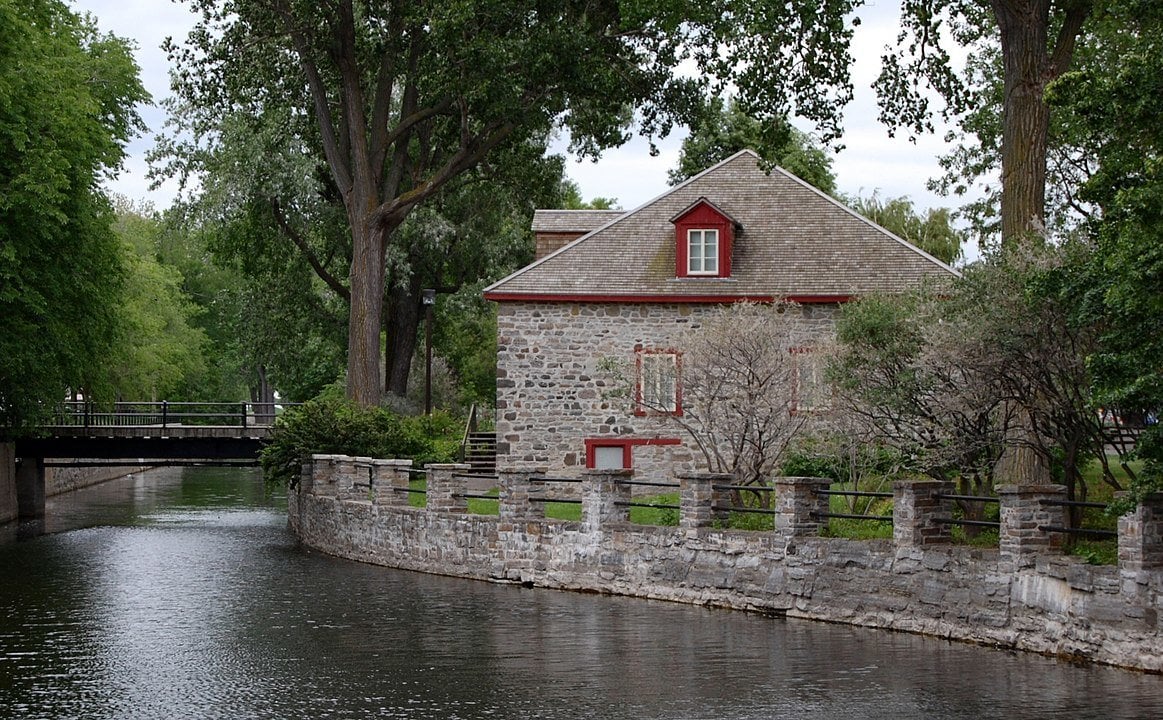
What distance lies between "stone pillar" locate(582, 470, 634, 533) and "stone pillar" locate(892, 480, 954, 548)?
4.87 m

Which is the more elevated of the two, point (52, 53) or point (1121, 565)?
point (52, 53)

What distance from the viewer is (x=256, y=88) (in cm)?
3403

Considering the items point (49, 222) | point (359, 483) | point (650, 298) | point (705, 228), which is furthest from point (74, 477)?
point (705, 228)

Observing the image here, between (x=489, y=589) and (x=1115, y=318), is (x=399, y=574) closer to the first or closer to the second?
(x=489, y=589)

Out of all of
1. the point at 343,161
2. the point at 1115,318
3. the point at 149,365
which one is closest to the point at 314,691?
the point at 1115,318

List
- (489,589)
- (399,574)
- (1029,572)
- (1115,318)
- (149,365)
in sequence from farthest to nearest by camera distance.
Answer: (149,365) < (399,574) < (489,589) < (1029,572) < (1115,318)

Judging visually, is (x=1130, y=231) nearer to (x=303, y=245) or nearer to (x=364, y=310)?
(x=364, y=310)

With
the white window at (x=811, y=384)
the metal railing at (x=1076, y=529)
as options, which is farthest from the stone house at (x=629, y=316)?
the metal railing at (x=1076, y=529)

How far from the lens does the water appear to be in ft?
43.8

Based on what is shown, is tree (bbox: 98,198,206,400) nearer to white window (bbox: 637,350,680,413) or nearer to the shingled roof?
the shingled roof

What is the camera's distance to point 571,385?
30.8 meters

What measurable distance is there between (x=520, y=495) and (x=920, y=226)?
110 ft

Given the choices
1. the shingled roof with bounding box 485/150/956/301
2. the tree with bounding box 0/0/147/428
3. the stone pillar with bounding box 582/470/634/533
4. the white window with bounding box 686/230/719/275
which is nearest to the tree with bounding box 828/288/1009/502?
the stone pillar with bounding box 582/470/634/533

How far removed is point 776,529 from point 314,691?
7192 mm
